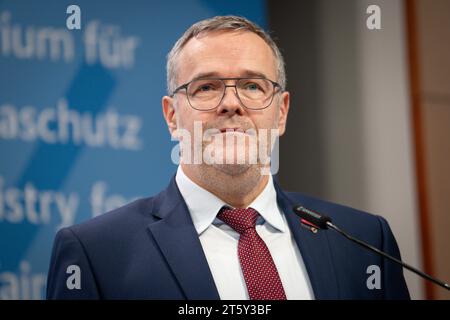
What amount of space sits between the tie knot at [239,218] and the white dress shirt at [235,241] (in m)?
0.01

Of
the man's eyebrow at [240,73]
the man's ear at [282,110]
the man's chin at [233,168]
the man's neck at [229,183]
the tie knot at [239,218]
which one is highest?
the man's eyebrow at [240,73]

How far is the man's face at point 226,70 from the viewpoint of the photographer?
1.84m

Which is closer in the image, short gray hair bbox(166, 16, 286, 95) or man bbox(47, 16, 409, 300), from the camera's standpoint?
man bbox(47, 16, 409, 300)

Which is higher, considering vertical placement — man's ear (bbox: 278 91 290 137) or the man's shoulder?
man's ear (bbox: 278 91 290 137)

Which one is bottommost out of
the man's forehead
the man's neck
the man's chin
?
the man's neck

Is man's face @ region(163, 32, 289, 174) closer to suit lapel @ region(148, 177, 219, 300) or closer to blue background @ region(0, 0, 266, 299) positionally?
suit lapel @ region(148, 177, 219, 300)

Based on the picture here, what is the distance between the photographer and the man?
64.8 inches

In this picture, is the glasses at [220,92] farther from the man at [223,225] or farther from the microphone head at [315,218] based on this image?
the microphone head at [315,218]

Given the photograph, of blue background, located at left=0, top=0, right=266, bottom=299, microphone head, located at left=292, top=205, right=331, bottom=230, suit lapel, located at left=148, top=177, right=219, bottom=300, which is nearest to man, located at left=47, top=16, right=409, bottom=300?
suit lapel, located at left=148, top=177, right=219, bottom=300

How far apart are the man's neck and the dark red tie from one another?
0.07m

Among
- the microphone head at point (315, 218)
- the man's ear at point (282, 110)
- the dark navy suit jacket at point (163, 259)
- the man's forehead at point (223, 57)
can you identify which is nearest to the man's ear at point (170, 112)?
the man's forehead at point (223, 57)

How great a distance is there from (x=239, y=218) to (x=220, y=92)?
0.37 meters

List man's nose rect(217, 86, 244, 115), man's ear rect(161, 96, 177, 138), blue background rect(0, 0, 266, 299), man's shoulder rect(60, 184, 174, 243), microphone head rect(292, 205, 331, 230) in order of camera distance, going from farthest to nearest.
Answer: blue background rect(0, 0, 266, 299)
man's ear rect(161, 96, 177, 138)
man's nose rect(217, 86, 244, 115)
man's shoulder rect(60, 184, 174, 243)
microphone head rect(292, 205, 331, 230)

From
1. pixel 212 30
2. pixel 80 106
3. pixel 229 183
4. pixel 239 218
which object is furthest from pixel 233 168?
pixel 80 106
